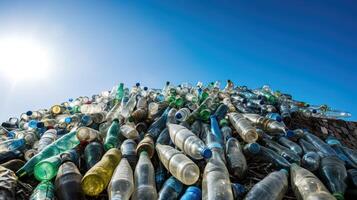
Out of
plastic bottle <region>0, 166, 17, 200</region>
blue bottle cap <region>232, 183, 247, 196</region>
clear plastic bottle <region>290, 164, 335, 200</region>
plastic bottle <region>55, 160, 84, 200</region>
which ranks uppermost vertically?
clear plastic bottle <region>290, 164, 335, 200</region>

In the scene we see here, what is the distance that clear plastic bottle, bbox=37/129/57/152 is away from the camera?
7.14ft

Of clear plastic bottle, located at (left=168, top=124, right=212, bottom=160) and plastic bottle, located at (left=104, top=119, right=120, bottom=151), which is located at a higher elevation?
clear plastic bottle, located at (left=168, top=124, right=212, bottom=160)

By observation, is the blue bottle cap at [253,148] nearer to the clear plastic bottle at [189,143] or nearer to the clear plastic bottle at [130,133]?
the clear plastic bottle at [189,143]

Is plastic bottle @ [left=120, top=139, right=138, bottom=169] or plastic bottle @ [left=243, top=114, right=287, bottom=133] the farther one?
plastic bottle @ [left=243, top=114, right=287, bottom=133]

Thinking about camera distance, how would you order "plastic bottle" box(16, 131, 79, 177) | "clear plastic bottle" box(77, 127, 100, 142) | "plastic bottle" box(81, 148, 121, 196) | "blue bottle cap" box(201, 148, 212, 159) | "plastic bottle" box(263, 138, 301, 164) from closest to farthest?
"plastic bottle" box(81, 148, 121, 196) → "blue bottle cap" box(201, 148, 212, 159) → "plastic bottle" box(16, 131, 79, 177) → "plastic bottle" box(263, 138, 301, 164) → "clear plastic bottle" box(77, 127, 100, 142)

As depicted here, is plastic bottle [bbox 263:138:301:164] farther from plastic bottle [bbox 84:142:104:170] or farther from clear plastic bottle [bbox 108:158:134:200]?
plastic bottle [bbox 84:142:104:170]

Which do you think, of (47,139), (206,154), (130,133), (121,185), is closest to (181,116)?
(130,133)

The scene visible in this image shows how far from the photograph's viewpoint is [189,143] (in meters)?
1.86

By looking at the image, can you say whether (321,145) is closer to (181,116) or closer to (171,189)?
(181,116)

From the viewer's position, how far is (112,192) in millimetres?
1410

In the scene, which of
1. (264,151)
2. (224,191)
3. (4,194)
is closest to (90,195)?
(4,194)

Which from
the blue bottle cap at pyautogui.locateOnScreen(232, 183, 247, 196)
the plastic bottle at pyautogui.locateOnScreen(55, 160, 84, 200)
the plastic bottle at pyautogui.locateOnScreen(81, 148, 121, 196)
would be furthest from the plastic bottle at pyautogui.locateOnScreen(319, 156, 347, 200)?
the plastic bottle at pyautogui.locateOnScreen(55, 160, 84, 200)

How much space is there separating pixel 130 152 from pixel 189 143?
15.6 inches

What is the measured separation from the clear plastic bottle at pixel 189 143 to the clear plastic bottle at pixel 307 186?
1.70 ft
